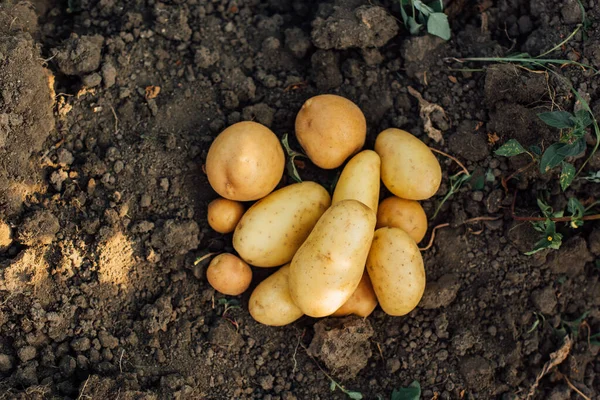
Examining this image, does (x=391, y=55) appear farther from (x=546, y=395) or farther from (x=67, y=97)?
(x=546, y=395)

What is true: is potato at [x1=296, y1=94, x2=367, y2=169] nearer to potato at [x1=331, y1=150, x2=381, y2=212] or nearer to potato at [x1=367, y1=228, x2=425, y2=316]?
potato at [x1=331, y1=150, x2=381, y2=212]

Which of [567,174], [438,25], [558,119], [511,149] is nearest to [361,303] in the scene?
[511,149]

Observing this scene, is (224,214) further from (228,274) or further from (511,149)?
(511,149)

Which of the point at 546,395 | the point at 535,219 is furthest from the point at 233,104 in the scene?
the point at 546,395

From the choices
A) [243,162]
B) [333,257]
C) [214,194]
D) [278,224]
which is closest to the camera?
[333,257]

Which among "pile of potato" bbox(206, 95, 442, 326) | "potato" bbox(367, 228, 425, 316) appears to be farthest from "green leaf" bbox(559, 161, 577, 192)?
"potato" bbox(367, 228, 425, 316)

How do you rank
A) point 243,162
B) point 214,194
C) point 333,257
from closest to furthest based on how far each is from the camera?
point 333,257 < point 243,162 < point 214,194

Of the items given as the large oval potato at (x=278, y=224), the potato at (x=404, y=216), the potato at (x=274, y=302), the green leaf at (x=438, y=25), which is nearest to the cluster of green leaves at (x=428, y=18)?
the green leaf at (x=438, y=25)
